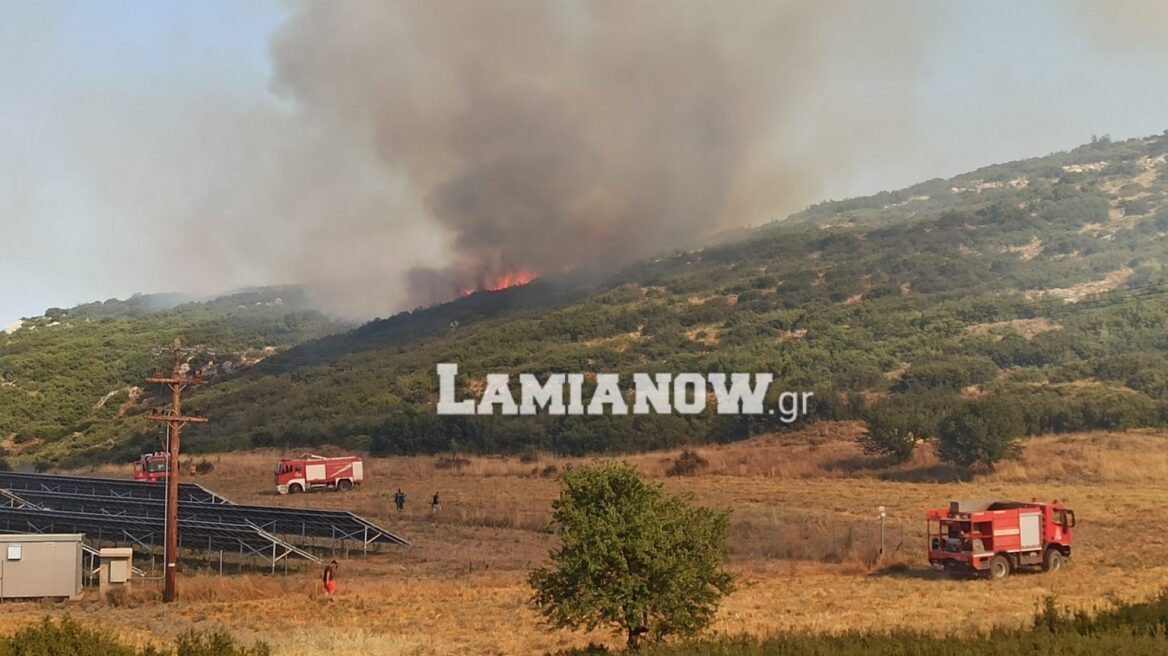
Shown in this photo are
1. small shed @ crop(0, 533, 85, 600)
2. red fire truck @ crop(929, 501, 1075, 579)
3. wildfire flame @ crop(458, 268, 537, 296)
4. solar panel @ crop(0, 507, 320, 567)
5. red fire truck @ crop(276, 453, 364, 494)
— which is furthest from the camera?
wildfire flame @ crop(458, 268, 537, 296)

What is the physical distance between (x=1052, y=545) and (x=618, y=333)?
75.4m

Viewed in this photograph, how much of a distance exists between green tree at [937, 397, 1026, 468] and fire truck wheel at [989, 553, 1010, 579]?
24916 millimetres

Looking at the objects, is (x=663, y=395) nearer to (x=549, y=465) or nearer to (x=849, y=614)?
(x=549, y=465)

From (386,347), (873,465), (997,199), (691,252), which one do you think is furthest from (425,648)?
(997,199)

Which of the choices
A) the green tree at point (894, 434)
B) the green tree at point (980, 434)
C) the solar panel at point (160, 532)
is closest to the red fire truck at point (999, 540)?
the solar panel at point (160, 532)

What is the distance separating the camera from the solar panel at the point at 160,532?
37.6 metres

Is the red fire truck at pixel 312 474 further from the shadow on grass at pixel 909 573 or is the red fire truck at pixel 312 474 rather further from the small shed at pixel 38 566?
the shadow on grass at pixel 909 573

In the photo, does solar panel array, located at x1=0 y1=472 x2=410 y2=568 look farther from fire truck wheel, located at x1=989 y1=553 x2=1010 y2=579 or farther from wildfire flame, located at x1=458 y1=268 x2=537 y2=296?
wildfire flame, located at x1=458 y1=268 x2=537 y2=296

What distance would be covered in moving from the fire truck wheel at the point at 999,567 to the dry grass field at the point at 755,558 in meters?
0.57

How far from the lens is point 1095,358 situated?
78250 millimetres

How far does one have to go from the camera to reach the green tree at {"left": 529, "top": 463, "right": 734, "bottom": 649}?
18750 millimetres

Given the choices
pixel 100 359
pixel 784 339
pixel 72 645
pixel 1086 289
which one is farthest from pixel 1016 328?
pixel 100 359

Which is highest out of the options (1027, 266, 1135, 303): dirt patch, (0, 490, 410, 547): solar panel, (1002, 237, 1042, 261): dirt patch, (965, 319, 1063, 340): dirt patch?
(1002, 237, 1042, 261): dirt patch

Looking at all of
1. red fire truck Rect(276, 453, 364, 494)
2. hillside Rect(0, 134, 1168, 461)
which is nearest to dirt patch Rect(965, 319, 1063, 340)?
hillside Rect(0, 134, 1168, 461)
